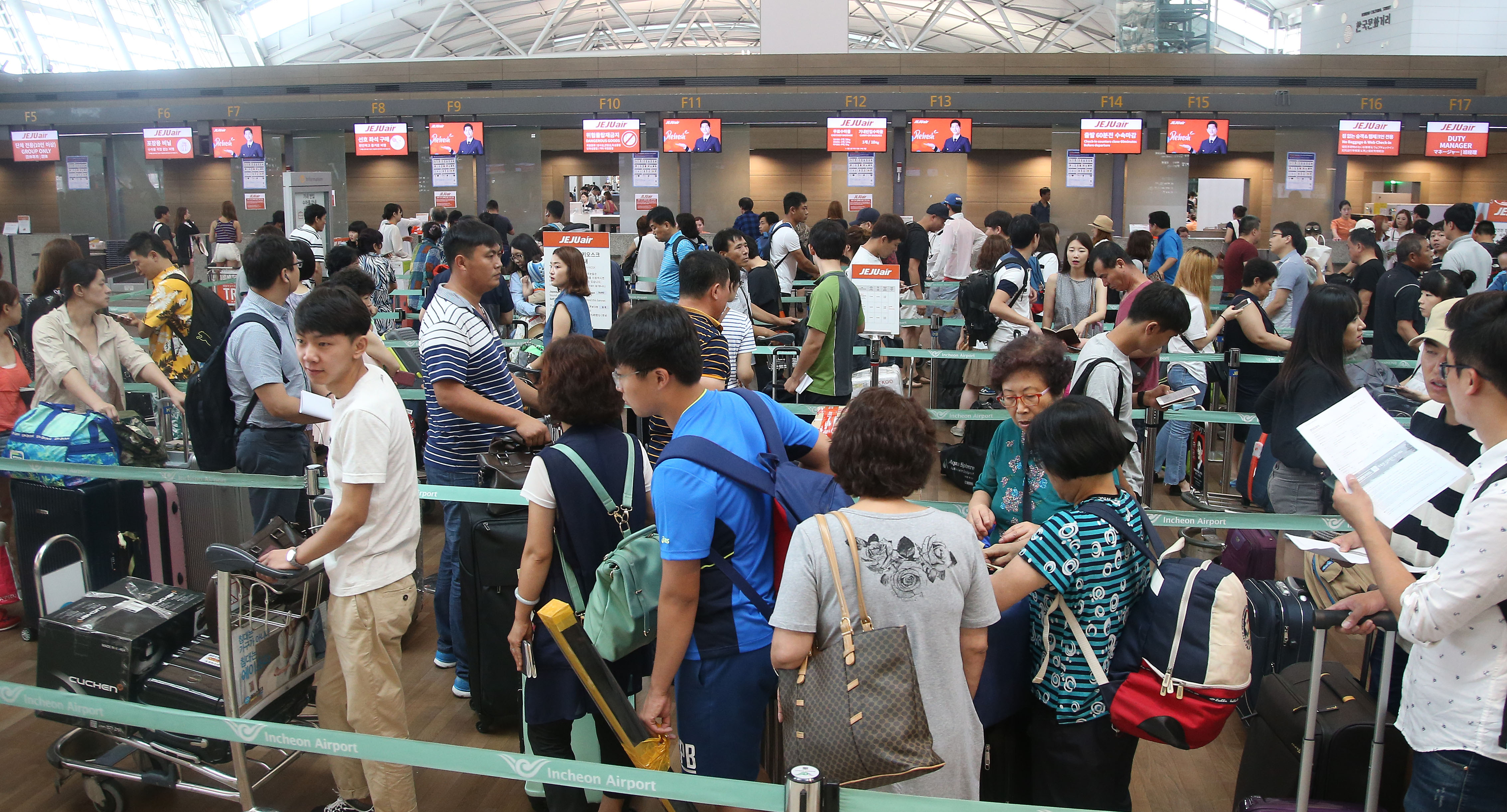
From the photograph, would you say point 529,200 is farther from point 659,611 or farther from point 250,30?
point 250,30

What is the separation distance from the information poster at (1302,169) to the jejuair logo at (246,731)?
16865mm

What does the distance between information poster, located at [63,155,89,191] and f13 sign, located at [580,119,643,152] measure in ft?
34.0

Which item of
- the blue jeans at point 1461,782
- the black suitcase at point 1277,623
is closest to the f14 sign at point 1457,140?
the black suitcase at point 1277,623

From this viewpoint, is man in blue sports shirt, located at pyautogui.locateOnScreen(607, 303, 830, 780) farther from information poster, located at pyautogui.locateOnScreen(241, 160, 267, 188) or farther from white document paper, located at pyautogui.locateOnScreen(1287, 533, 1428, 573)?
information poster, located at pyautogui.locateOnScreen(241, 160, 267, 188)

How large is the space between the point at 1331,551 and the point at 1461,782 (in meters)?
1.15

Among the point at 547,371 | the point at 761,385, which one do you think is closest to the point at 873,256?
the point at 761,385

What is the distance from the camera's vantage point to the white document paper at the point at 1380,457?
205cm

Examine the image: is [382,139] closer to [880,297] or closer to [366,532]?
[880,297]

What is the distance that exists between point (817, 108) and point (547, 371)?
41.5 feet

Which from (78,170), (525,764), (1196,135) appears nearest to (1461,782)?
(525,764)

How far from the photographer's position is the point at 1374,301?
21.9ft

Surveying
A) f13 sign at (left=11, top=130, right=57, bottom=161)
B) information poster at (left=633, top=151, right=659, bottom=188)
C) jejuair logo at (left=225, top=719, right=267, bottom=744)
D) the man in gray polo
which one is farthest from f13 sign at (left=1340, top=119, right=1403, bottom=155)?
f13 sign at (left=11, top=130, right=57, bottom=161)

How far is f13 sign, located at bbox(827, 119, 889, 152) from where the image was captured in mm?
14188

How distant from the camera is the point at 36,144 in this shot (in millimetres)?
16875
